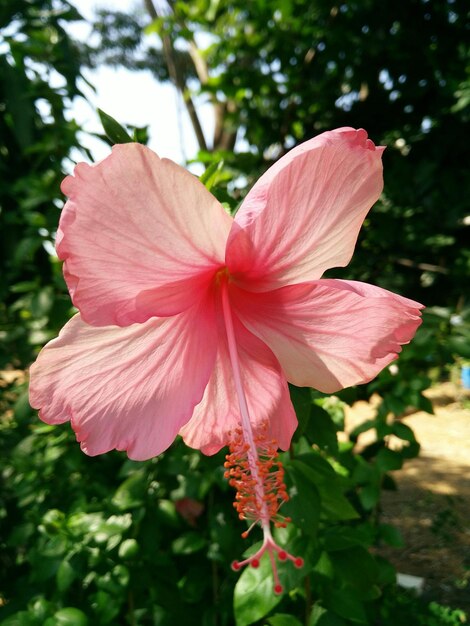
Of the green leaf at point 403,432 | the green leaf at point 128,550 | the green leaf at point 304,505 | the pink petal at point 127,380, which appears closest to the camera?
the pink petal at point 127,380

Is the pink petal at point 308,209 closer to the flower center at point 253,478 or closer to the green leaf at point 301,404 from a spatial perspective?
the flower center at point 253,478

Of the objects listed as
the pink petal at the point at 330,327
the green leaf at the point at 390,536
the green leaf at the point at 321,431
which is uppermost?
the pink petal at the point at 330,327

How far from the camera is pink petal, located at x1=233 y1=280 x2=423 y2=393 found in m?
0.77

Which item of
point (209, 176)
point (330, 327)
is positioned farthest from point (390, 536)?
point (209, 176)

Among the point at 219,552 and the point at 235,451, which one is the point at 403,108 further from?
the point at 235,451

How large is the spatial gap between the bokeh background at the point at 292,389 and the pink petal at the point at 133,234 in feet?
0.63

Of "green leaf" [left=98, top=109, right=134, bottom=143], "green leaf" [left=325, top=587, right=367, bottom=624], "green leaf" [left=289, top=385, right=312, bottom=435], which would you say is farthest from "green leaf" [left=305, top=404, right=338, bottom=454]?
"green leaf" [left=98, top=109, right=134, bottom=143]

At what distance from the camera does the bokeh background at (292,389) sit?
1.28 m

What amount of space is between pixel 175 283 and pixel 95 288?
0.13 m

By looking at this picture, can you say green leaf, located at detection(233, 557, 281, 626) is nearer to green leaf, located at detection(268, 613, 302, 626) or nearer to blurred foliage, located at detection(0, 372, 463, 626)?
blurred foliage, located at detection(0, 372, 463, 626)

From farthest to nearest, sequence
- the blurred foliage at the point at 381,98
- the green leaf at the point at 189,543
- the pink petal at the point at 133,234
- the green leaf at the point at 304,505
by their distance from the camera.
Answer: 1. the blurred foliage at the point at 381,98
2. the green leaf at the point at 189,543
3. the green leaf at the point at 304,505
4. the pink petal at the point at 133,234

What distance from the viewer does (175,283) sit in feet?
2.67

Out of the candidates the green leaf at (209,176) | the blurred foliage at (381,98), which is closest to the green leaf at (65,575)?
the green leaf at (209,176)

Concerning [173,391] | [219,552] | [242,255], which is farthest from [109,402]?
[219,552]
